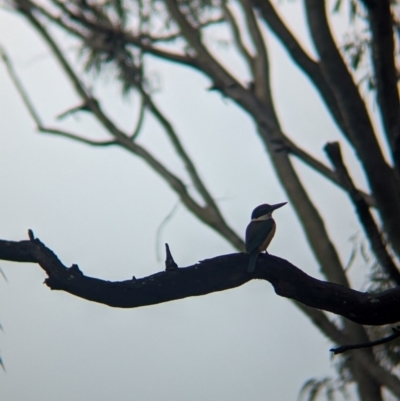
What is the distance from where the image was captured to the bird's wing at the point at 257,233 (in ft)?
9.48

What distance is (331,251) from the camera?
4.49 metres

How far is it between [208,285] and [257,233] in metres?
0.96

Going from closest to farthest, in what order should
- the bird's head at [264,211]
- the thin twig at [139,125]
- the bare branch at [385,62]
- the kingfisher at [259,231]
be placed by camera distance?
the kingfisher at [259,231], the bare branch at [385,62], the bird's head at [264,211], the thin twig at [139,125]

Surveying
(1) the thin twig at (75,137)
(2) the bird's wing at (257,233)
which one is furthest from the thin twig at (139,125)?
(2) the bird's wing at (257,233)

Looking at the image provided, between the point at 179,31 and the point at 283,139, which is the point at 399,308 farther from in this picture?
the point at 179,31

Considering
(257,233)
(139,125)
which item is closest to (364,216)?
(257,233)

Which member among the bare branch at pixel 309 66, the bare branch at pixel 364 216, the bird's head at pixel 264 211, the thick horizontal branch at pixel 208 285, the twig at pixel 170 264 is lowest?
the thick horizontal branch at pixel 208 285

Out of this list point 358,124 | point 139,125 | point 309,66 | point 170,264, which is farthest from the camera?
point 139,125

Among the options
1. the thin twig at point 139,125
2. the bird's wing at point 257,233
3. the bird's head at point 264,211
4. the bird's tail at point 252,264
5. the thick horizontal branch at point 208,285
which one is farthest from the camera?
the thin twig at point 139,125

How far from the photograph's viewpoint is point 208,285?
2314 mm

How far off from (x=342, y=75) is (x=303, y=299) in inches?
61.2

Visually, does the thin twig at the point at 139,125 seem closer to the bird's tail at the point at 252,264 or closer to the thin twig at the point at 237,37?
the thin twig at the point at 237,37

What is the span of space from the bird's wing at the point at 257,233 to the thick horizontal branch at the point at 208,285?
384 millimetres

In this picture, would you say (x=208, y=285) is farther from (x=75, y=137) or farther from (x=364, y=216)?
(x=75, y=137)
